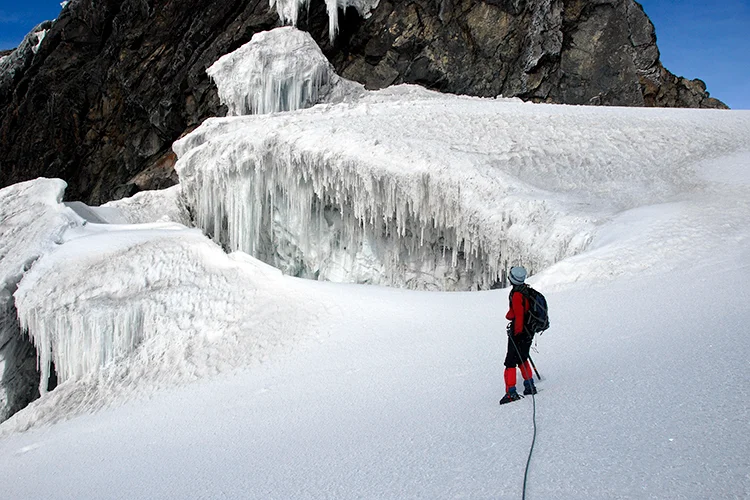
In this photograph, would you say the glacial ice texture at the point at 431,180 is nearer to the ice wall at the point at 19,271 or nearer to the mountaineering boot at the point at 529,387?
the ice wall at the point at 19,271

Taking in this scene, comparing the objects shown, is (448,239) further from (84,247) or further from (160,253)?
(84,247)

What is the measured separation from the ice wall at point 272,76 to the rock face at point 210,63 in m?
8.91

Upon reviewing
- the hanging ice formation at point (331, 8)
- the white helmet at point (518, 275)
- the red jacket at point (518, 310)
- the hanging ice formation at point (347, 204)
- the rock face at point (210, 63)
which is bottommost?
the red jacket at point (518, 310)

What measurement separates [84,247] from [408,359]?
23.1ft

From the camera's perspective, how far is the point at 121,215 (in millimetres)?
15281

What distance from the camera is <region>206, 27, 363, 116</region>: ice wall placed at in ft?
56.2

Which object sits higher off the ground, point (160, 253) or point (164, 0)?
point (164, 0)

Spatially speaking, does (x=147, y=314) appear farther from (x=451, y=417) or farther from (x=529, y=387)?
Answer: (x=529, y=387)

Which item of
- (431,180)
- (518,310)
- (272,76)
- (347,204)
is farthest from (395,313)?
(272,76)

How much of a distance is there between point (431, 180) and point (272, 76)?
933 cm

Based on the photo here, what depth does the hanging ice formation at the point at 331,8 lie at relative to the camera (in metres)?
25.1

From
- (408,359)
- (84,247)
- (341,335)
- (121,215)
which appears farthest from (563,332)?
(121,215)

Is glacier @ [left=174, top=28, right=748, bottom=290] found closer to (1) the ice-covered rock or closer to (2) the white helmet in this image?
(2) the white helmet

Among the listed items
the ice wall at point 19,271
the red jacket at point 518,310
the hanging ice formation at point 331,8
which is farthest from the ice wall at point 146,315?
the hanging ice formation at point 331,8
